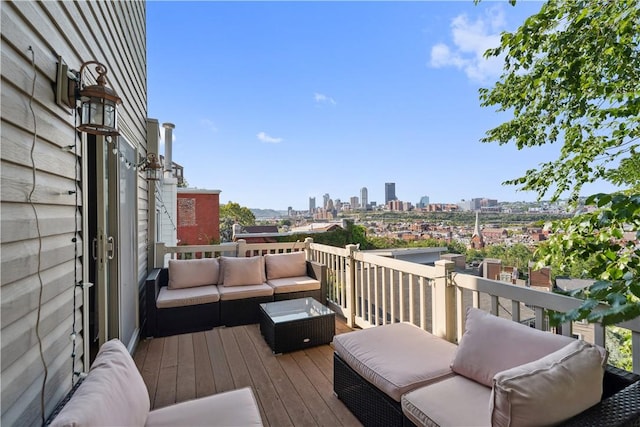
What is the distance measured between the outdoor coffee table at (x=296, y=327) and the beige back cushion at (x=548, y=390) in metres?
2.24

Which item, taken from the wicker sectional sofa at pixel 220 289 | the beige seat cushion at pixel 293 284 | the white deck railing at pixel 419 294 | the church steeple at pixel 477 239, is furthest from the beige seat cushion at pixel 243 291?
the church steeple at pixel 477 239

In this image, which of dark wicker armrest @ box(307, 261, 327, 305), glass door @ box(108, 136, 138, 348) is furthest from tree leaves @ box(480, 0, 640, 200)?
glass door @ box(108, 136, 138, 348)

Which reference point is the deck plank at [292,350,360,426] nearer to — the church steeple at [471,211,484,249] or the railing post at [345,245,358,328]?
the railing post at [345,245,358,328]

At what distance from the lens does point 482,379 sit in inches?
64.5

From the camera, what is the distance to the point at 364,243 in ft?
41.8

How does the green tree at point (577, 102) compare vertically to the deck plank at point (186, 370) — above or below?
above

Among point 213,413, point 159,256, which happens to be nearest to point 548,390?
point 213,413

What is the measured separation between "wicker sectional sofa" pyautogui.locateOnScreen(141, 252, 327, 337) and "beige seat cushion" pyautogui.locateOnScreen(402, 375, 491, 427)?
109 inches

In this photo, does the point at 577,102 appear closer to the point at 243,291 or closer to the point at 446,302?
the point at 446,302

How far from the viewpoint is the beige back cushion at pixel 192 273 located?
412 cm

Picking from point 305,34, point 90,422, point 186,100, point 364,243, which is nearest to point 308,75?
point 305,34

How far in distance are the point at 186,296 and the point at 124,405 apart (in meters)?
2.68

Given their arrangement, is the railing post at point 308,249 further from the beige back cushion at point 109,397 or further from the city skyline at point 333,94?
the beige back cushion at point 109,397

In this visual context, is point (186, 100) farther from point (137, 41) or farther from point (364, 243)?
point (364, 243)
